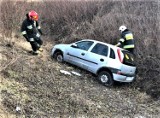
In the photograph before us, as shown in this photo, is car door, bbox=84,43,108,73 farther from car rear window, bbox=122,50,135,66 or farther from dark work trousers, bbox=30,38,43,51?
dark work trousers, bbox=30,38,43,51

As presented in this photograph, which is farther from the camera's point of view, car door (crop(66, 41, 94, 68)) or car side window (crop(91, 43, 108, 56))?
car door (crop(66, 41, 94, 68))

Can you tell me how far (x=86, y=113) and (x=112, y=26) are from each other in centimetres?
840

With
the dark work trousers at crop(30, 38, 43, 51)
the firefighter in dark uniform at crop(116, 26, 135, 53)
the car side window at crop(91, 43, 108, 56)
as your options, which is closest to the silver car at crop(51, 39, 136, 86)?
the car side window at crop(91, 43, 108, 56)

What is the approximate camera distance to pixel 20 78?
11.1 m

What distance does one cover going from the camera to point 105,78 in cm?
1310

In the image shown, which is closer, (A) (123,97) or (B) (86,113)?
(B) (86,113)

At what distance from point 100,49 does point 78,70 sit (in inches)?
55.8

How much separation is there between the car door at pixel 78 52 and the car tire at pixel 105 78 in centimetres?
110

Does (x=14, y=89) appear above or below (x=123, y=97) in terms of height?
above

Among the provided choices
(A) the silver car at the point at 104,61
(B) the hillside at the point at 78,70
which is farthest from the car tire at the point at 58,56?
(A) the silver car at the point at 104,61

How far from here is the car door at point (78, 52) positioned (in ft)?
45.7

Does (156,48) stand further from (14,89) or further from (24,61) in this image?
(14,89)

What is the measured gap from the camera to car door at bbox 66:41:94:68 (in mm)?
13938

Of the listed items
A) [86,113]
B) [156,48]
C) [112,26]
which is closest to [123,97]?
[86,113]
